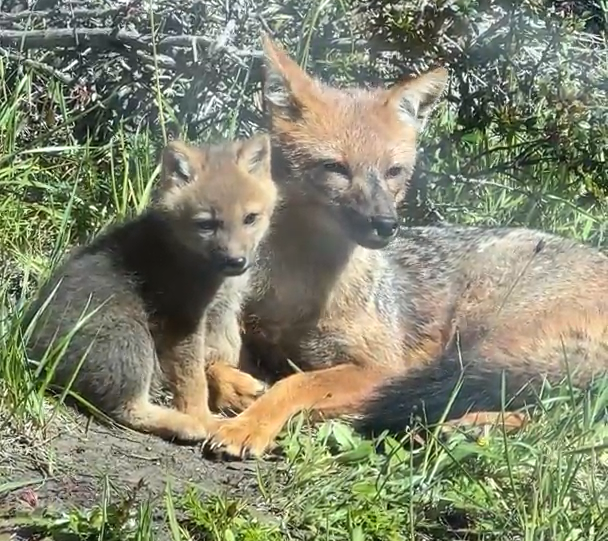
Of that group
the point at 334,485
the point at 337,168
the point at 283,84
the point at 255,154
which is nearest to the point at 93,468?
the point at 334,485

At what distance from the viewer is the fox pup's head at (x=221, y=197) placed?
13.5 feet

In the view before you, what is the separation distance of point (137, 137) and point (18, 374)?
2035 mm

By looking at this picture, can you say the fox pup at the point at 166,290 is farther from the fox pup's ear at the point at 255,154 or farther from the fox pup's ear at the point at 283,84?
the fox pup's ear at the point at 283,84

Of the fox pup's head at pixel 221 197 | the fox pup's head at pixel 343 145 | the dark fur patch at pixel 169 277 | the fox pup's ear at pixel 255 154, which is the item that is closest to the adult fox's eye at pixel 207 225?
the fox pup's head at pixel 221 197

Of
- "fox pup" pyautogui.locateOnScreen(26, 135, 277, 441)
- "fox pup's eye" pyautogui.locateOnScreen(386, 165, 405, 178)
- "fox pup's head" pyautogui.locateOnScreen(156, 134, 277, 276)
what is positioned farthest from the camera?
"fox pup's eye" pyautogui.locateOnScreen(386, 165, 405, 178)

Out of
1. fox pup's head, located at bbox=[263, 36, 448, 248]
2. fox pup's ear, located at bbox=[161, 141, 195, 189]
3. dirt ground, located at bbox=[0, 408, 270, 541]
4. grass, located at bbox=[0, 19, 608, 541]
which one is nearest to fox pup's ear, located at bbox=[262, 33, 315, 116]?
fox pup's head, located at bbox=[263, 36, 448, 248]

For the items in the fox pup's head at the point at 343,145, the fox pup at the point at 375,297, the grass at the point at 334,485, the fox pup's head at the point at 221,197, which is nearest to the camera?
the grass at the point at 334,485

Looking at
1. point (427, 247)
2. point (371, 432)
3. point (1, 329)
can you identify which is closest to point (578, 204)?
point (427, 247)

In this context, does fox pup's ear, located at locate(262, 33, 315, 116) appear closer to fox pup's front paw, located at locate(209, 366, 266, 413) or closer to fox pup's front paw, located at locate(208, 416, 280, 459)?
fox pup's front paw, located at locate(209, 366, 266, 413)

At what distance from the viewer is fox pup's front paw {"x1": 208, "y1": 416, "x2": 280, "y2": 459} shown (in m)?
4.04

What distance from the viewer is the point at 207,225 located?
4.17 metres

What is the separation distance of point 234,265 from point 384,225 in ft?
2.10

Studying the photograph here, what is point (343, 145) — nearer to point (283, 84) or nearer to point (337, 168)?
point (337, 168)

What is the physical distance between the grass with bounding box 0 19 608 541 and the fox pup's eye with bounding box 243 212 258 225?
772 mm
